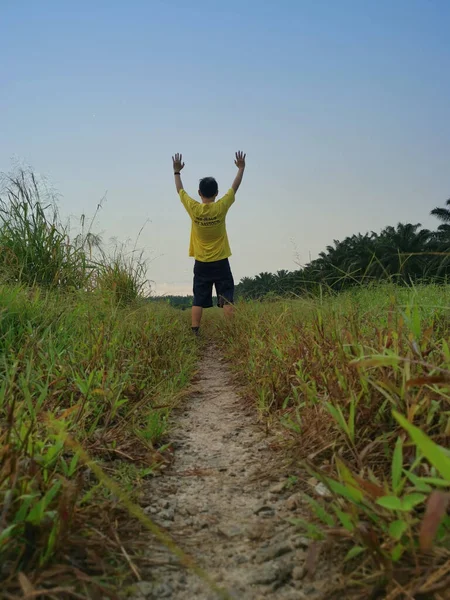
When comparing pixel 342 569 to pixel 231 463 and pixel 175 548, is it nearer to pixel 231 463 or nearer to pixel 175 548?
pixel 175 548

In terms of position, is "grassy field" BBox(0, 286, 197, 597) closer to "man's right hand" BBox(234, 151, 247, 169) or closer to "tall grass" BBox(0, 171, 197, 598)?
"tall grass" BBox(0, 171, 197, 598)

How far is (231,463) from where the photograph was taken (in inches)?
81.5

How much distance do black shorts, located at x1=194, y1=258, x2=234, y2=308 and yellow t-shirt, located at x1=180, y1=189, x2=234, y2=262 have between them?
0.35ft

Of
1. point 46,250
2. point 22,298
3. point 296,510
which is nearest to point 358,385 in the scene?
point 296,510

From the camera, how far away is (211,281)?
22.8 ft

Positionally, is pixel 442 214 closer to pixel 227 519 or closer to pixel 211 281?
pixel 211 281

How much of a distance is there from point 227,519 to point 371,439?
0.59m

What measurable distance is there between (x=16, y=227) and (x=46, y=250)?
0.50 metres

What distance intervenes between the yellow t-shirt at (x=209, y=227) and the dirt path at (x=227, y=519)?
447 centimetres

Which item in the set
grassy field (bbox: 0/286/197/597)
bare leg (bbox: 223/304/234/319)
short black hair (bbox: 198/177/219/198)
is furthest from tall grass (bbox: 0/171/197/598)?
short black hair (bbox: 198/177/219/198)

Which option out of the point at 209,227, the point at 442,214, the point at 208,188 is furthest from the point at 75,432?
the point at 442,214

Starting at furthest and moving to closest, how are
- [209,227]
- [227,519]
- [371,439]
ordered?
[209,227] → [371,439] → [227,519]

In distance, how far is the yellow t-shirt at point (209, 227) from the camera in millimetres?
6672

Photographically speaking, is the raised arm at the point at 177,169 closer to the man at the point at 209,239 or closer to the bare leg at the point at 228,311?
the man at the point at 209,239
